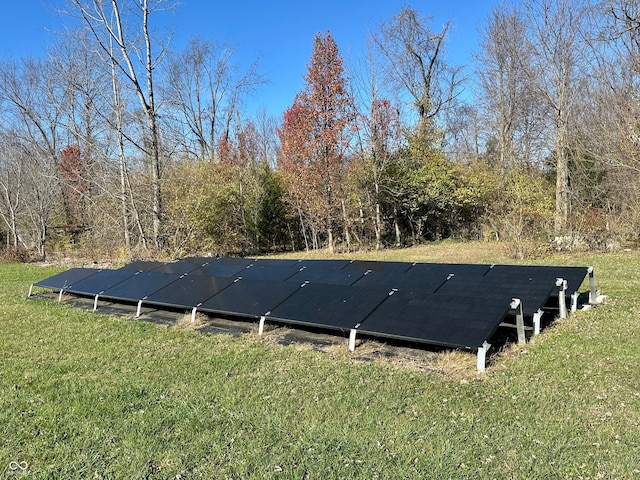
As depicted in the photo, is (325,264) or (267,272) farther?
(325,264)

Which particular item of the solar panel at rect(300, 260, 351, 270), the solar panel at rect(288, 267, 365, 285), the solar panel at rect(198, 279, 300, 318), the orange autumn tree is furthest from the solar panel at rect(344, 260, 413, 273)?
the orange autumn tree

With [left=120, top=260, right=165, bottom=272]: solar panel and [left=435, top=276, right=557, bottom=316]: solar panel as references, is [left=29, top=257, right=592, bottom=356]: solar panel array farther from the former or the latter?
[left=120, top=260, right=165, bottom=272]: solar panel

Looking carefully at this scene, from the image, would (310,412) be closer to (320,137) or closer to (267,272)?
(267,272)

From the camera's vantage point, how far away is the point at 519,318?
4500mm

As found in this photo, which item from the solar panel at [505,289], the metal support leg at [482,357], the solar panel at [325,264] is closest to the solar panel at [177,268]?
the solar panel at [325,264]

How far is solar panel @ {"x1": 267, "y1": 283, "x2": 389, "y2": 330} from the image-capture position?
15.8ft

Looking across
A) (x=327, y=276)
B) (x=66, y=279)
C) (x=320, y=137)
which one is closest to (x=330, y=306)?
(x=327, y=276)

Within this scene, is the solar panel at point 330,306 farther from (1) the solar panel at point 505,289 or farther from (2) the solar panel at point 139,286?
(2) the solar panel at point 139,286

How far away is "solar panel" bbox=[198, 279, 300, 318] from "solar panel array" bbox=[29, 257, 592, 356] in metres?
0.01

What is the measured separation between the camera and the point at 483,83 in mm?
20938

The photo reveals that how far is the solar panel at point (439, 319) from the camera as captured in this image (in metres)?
4.02

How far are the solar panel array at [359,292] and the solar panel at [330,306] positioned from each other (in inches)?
0.5

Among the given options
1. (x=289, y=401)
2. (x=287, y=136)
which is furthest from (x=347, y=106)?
(x=289, y=401)

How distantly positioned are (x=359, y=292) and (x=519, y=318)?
1875 mm
